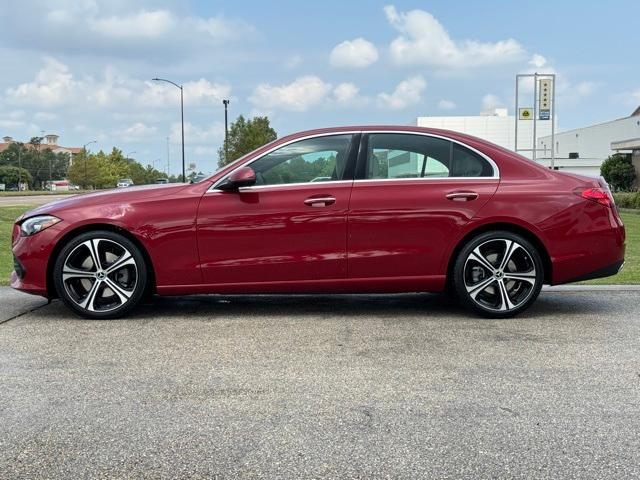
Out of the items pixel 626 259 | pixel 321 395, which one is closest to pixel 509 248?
pixel 321 395

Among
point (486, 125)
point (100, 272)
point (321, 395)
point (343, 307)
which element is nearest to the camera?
point (321, 395)

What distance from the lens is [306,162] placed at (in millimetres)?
5508

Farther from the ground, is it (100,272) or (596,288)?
(100,272)

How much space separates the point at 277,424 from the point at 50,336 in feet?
8.37

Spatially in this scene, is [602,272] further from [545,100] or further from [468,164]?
[545,100]

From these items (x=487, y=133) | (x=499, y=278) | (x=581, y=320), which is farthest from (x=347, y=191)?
(x=487, y=133)

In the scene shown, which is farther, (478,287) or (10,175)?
(10,175)

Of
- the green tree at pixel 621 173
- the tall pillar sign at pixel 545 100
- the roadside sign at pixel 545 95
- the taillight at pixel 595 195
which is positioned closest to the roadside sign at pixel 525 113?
the tall pillar sign at pixel 545 100

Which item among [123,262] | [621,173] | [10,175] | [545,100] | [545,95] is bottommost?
[123,262]

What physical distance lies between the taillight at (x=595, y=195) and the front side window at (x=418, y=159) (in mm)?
767

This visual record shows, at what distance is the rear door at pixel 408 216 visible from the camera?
17.4 ft

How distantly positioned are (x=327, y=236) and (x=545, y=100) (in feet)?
100

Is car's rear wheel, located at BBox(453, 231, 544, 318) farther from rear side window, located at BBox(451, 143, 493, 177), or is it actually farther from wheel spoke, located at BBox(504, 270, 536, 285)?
rear side window, located at BBox(451, 143, 493, 177)

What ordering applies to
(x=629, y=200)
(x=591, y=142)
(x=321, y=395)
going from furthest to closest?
(x=591, y=142) → (x=629, y=200) → (x=321, y=395)
